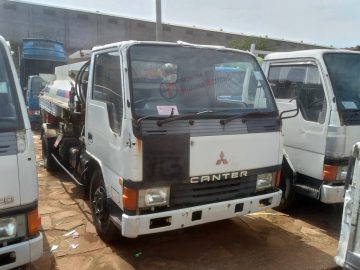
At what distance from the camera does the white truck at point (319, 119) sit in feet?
14.1

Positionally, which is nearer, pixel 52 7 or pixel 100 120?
pixel 100 120

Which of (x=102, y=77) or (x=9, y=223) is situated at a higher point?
→ (x=102, y=77)

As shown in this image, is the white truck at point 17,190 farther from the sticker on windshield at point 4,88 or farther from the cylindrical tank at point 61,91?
the cylindrical tank at point 61,91

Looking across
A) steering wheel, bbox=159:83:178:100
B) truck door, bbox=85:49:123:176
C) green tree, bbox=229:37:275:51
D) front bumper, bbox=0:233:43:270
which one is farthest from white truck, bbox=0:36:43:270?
green tree, bbox=229:37:275:51

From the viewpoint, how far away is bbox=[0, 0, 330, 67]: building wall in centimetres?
2714

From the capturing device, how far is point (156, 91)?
3.49m

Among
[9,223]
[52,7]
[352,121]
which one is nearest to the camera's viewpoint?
[9,223]

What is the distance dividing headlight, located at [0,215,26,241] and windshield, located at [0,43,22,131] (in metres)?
0.65

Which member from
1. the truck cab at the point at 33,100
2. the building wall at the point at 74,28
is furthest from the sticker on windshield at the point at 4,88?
the building wall at the point at 74,28

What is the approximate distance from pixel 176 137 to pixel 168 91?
55cm

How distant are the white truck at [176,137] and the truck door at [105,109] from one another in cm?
1

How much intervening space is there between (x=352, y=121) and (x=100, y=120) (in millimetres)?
2955

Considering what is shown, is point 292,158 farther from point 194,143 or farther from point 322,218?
point 194,143

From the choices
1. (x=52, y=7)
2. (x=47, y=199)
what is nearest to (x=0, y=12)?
(x=52, y=7)
